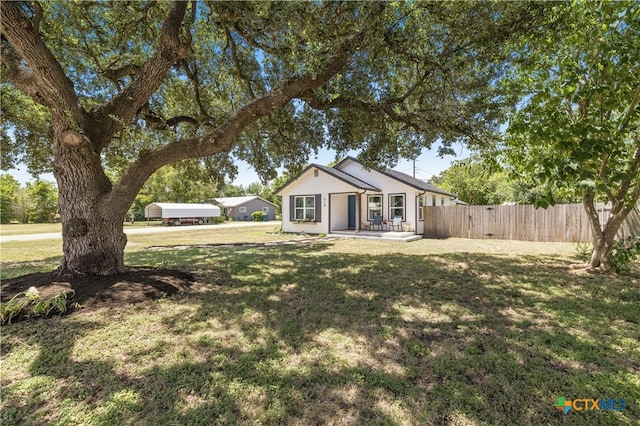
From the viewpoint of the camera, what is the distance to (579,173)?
3525 mm

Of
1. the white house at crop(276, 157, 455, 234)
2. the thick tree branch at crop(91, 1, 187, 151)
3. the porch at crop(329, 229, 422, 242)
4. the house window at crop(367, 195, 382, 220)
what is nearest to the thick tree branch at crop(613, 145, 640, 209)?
the porch at crop(329, 229, 422, 242)

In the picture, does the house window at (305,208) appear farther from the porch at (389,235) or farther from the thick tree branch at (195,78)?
the thick tree branch at (195,78)

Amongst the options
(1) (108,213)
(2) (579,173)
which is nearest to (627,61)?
(2) (579,173)

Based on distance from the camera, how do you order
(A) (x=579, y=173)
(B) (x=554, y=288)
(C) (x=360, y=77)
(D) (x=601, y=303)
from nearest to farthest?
1. (A) (x=579, y=173)
2. (D) (x=601, y=303)
3. (B) (x=554, y=288)
4. (C) (x=360, y=77)

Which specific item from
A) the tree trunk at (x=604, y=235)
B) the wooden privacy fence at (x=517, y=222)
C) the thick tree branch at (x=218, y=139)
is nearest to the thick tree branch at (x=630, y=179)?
the tree trunk at (x=604, y=235)

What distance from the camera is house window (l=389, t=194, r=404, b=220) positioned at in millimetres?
15195

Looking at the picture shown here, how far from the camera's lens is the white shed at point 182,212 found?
2897cm

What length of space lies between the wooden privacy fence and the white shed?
24481mm

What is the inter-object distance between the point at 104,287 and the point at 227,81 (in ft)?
21.6

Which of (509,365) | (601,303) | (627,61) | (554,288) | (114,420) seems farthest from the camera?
(554,288)

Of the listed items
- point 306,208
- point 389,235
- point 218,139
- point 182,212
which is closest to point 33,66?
point 218,139

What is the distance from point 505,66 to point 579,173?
3.74 meters

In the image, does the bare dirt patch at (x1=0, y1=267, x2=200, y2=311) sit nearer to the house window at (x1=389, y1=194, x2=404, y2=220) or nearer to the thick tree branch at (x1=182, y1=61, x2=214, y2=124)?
the thick tree branch at (x1=182, y1=61, x2=214, y2=124)

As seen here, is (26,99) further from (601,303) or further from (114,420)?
(601,303)
